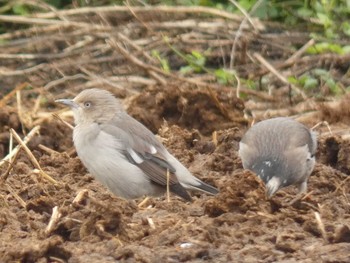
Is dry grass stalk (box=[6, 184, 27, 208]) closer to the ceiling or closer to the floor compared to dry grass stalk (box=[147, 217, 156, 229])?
closer to the floor

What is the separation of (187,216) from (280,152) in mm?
2299

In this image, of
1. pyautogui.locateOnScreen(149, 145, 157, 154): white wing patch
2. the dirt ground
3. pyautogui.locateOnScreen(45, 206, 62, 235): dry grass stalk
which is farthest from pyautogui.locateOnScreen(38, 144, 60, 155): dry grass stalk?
pyautogui.locateOnScreen(45, 206, 62, 235): dry grass stalk

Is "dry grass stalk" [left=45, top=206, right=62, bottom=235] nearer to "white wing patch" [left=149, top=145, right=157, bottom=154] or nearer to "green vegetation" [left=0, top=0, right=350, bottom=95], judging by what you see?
"white wing patch" [left=149, top=145, right=157, bottom=154]

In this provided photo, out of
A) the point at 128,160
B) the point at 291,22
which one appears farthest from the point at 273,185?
the point at 291,22

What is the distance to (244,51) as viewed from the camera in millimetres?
15172

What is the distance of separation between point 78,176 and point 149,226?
297 cm

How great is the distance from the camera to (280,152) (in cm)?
1057

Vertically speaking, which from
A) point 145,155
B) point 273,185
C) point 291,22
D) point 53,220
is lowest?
point 291,22

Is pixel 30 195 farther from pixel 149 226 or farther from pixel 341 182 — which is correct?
pixel 341 182

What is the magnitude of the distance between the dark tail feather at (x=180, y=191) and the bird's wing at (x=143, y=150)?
17 cm

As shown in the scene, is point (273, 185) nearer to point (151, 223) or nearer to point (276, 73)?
point (151, 223)

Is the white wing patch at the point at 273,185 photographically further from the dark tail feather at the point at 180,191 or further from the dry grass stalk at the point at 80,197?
the dry grass stalk at the point at 80,197

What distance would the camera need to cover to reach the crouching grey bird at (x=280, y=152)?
1019 cm

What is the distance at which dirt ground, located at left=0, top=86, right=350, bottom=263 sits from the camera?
284 inches
